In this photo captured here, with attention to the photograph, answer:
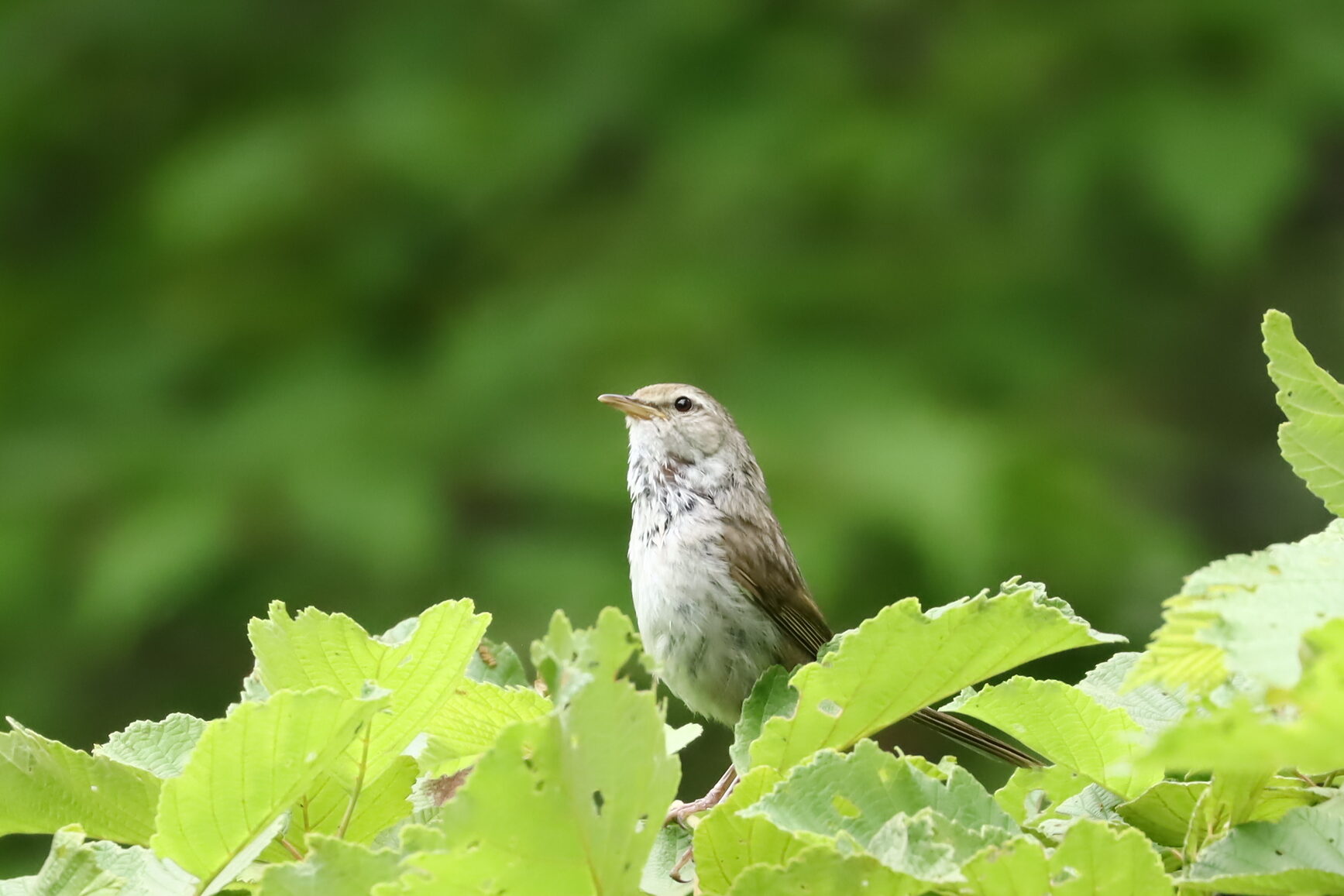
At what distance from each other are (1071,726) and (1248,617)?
1.38 feet

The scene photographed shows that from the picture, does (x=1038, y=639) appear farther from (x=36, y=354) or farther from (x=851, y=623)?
(x=36, y=354)

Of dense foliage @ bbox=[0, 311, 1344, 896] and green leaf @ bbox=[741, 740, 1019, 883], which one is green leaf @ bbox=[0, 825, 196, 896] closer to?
dense foliage @ bbox=[0, 311, 1344, 896]

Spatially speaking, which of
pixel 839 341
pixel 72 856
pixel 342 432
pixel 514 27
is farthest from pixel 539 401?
pixel 72 856

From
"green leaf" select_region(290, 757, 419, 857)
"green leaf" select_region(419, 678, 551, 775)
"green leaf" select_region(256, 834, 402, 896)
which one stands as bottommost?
"green leaf" select_region(256, 834, 402, 896)

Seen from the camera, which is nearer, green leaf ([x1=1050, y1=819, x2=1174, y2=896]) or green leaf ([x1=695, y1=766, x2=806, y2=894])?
green leaf ([x1=1050, y1=819, x2=1174, y2=896])

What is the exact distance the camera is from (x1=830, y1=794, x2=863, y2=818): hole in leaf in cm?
118

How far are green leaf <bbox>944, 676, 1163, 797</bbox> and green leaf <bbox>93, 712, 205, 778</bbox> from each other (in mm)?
756

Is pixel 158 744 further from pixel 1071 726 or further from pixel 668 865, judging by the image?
pixel 1071 726

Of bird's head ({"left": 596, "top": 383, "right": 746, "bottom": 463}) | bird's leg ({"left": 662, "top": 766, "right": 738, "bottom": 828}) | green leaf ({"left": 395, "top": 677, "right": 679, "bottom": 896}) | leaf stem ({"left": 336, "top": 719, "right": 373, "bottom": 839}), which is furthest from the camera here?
bird's head ({"left": 596, "top": 383, "right": 746, "bottom": 463})

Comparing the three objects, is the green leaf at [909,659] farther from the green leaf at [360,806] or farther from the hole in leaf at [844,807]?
the green leaf at [360,806]

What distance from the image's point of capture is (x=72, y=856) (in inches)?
51.3

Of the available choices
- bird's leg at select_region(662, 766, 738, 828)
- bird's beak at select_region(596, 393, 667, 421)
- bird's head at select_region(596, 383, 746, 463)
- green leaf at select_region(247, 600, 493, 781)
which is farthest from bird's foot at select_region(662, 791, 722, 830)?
bird's beak at select_region(596, 393, 667, 421)

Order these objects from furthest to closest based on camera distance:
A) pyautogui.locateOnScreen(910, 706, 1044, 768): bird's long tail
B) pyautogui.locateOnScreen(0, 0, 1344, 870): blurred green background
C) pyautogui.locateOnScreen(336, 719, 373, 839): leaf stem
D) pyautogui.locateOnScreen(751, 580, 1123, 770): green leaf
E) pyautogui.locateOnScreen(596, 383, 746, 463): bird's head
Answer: pyautogui.locateOnScreen(0, 0, 1344, 870): blurred green background, pyautogui.locateOnScreen(596, 383, 746, 463): bird's head, pyautogui.locateOnScreen(910, 706, 1044, 768): bird's long tail, pyautogui.locateOnScreen(336, 719, 373, 839): leaf stem, pyautogui.locateOnScreen(751, 580, 1123, 770): green leaf

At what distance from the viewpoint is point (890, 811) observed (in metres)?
1.20
